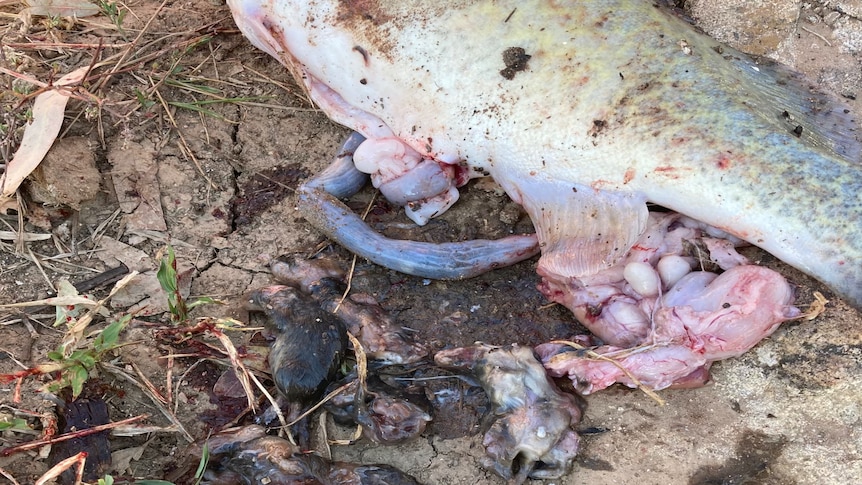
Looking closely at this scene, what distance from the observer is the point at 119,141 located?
341 centimetres

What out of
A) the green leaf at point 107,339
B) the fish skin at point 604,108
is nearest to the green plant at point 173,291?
the green leaf at point 107,339

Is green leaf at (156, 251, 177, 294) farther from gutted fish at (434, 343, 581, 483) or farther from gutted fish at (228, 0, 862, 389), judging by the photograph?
gutted fish at (434, 343, 581, 483)

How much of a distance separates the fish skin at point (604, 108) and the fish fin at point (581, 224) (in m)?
0.02

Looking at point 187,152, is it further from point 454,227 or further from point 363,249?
point 454,227

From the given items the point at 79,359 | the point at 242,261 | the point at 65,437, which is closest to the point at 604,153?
the point at 242,261

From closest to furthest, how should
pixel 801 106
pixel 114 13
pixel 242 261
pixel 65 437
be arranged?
pixel 65 437, pixel 801 106, pixel 242 261, pixel 114 13

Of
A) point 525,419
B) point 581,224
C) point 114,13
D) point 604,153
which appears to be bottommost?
point 525,419

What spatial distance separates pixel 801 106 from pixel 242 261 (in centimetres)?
237

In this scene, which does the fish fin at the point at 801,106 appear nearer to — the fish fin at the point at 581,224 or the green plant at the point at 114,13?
the fish fin at the point at 581,224

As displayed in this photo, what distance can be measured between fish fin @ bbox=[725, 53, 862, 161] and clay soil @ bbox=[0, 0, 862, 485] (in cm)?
28

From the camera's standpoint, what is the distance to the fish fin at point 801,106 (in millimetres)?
2768

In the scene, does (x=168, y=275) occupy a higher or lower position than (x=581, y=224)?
lower

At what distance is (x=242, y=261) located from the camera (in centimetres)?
316

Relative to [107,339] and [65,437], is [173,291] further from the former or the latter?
[65,437]
